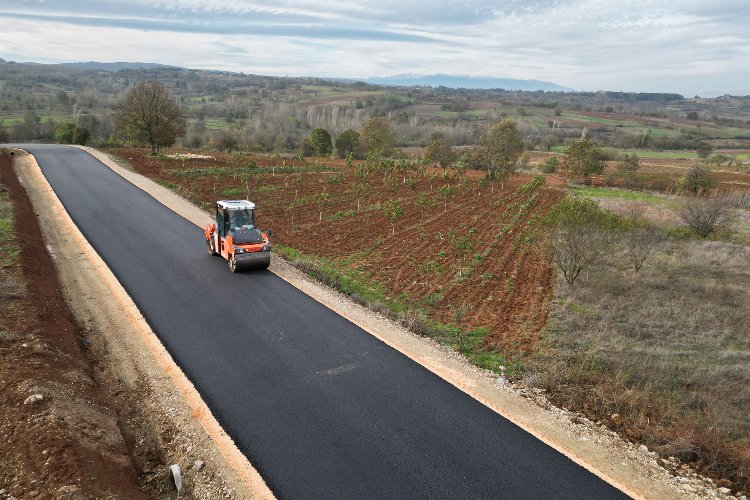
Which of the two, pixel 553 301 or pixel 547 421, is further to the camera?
pixel 553 301

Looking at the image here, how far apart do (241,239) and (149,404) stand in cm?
819

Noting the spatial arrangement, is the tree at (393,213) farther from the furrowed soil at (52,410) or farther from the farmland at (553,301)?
the furrowed soil at (52,410)

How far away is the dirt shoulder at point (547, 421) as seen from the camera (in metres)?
8.06

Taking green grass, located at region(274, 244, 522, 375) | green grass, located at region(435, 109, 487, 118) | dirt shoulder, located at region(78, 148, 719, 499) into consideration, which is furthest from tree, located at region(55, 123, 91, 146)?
green grass, located at region(435, 109, 487, 118)

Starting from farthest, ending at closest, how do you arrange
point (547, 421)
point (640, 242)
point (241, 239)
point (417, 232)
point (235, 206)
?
point (417, 232), point (640, 242), point (235, 206), point (241, 239), point (547, 421)

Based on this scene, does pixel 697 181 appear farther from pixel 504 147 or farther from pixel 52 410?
pixel 52 410

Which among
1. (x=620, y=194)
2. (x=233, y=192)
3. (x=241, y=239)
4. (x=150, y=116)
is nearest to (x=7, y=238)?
(x=241, y=239)

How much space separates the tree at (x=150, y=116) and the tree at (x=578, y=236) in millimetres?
44099

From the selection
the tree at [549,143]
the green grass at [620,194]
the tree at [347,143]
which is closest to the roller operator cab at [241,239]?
the green grass at [620,194]

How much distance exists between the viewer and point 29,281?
14109 millimetres

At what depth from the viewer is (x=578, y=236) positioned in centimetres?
1712

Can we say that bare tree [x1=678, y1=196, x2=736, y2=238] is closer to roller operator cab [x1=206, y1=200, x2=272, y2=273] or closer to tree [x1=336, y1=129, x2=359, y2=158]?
roller operator cab [x1=206, y1=200, x2=272, y2=273]

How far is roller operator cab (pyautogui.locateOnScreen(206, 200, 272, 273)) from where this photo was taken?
1670 cm

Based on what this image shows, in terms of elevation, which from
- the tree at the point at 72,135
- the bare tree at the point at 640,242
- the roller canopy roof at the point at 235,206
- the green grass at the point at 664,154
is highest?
the green grass at the point at 664,154
